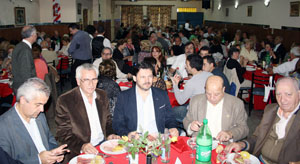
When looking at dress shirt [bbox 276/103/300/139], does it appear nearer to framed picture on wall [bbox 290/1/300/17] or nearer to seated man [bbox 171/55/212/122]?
seated man [bbox 171/55/212/122]

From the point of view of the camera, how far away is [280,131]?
95.8 inches

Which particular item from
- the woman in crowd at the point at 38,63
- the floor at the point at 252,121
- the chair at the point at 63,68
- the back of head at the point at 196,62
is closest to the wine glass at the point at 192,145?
the back of head at the point at 196,62

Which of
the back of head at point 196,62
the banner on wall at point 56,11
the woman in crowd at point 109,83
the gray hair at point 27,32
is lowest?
the woman in crowd at point 109,83

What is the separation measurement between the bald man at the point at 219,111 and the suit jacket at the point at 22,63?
8.51ft

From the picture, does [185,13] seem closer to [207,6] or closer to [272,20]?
[207,6]

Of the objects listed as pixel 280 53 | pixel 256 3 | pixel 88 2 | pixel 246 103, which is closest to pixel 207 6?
pixel 256 3

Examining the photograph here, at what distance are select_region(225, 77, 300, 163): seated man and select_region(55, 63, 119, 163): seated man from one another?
1.29 metres

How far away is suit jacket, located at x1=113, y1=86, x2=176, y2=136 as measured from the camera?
276 cm

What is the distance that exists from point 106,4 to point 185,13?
599cm

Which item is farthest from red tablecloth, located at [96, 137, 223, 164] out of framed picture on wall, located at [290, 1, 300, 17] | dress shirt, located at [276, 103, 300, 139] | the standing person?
framed picture on wall, located at [290, 1, 300, 17]

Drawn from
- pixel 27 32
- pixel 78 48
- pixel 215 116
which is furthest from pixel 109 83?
pixel 78 48

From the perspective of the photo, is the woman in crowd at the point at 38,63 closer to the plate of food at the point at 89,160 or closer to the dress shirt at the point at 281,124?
the plate of food at the point at 89,160

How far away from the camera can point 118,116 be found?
2.79m

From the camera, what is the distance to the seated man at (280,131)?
2285 mm
